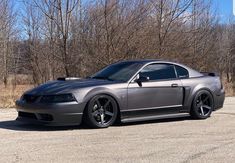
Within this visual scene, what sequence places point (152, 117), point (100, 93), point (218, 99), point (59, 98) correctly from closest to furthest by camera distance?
point (59, 98)
point (100, 93)
point (152, 117)
point (218, 99)

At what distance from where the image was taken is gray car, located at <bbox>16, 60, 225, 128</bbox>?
8883 millimetres

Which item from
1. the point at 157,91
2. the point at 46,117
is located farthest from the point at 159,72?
the point at 46,117

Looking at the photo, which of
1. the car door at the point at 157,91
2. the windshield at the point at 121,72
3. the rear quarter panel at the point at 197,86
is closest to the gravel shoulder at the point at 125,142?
the car door at the point at 157,91

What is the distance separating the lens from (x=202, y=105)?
417 inches

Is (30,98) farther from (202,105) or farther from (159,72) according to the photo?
(202,105)

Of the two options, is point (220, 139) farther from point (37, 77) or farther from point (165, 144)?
point (37, 77)

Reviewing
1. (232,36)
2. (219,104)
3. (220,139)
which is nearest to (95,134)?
(220,139)

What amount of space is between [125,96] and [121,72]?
750 mm

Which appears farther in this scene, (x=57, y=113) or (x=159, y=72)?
(x=159, y=72)

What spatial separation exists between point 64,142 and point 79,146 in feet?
1.36

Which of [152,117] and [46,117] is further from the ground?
[46,117]

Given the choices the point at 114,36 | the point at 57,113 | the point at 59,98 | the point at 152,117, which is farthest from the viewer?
the point at 114,36

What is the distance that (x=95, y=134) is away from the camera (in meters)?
8.49

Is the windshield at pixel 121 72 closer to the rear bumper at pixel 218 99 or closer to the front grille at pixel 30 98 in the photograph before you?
the front grille at pixel 30 98
